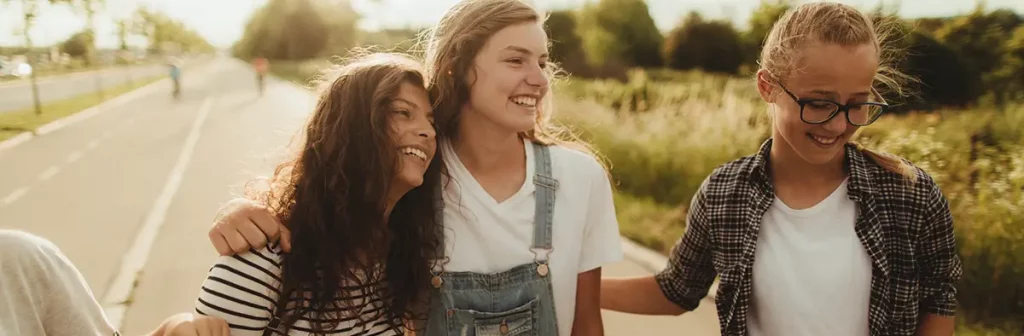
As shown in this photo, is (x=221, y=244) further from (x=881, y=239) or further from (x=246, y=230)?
(x=881, y=239)

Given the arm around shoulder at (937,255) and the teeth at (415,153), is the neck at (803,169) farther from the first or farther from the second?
the teeth at (415,153)

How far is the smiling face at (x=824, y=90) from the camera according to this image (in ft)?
5.26

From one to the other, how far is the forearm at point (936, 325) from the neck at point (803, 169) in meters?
0.40

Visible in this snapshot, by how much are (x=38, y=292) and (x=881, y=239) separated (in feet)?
5.93

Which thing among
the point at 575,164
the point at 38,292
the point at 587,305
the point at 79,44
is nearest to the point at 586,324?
the point at 587,305

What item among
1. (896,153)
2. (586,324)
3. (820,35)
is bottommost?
(586,324)

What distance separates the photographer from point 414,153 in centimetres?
184

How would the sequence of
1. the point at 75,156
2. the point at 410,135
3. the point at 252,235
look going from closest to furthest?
1. the point at 252,235
2. the point at 410,135
3. the point at 75,156

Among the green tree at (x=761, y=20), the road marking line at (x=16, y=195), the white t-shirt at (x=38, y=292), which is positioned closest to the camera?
the white t-shirt at (x=38, y=292)

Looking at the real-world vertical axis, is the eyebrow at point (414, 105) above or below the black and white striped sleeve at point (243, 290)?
above

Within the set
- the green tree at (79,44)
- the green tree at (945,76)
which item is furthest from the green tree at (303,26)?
the green tree at (79,44)

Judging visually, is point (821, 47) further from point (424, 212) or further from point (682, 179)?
point (682, 179)

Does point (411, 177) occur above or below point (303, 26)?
above

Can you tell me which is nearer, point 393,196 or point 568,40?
point 393,196
